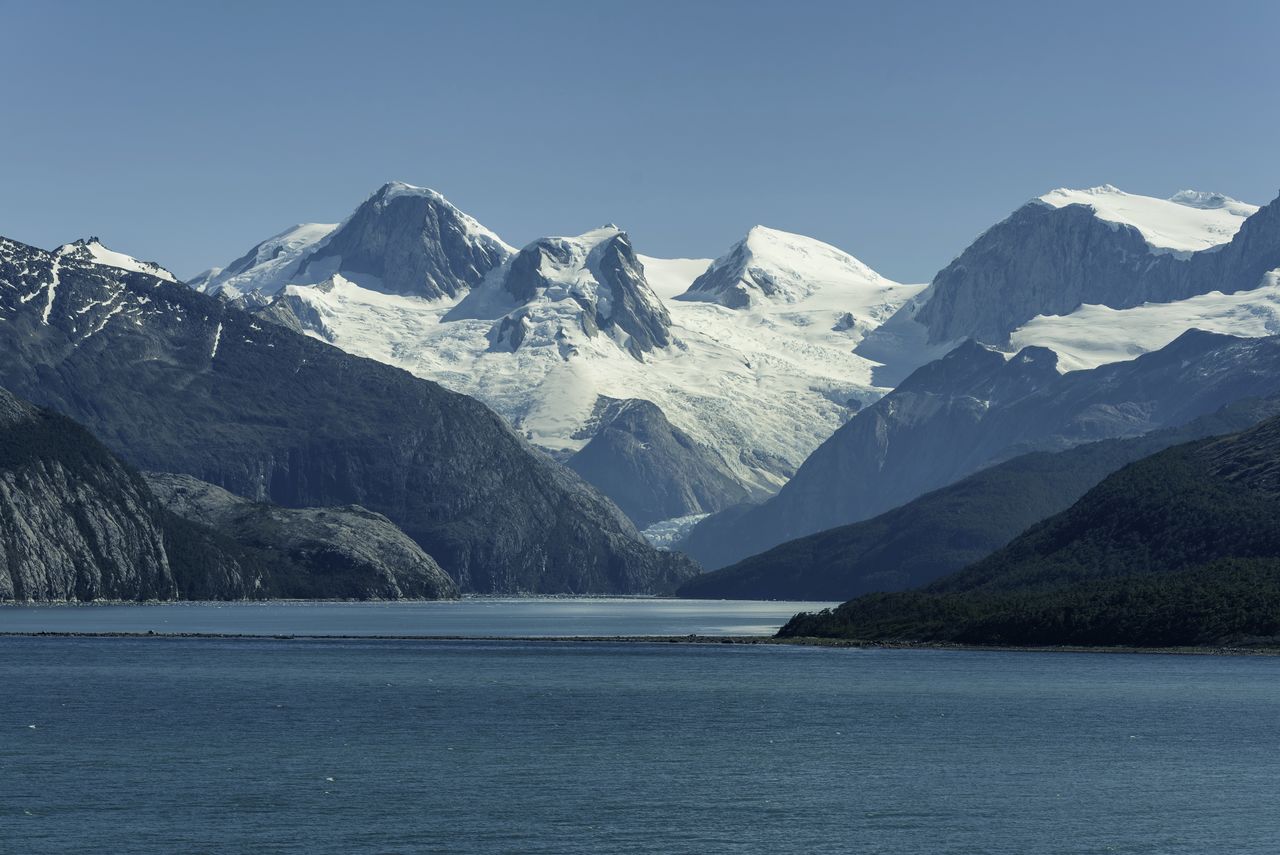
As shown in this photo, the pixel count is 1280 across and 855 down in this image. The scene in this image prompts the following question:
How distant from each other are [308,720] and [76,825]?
57474 millimetres

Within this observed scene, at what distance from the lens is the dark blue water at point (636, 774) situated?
10875 cm

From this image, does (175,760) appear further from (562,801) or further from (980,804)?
(980,804)

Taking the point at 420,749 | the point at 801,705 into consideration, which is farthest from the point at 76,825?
the point at 801,705

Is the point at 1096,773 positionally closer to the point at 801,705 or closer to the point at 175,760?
the point at 801,705

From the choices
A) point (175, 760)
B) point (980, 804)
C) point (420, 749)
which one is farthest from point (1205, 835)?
point (175, 760)

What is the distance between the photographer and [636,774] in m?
135

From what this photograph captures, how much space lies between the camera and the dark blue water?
10875 cm

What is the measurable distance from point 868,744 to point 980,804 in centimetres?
3263

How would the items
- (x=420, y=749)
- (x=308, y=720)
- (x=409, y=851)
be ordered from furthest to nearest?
(x=308, y=720)
(x=420, y=749)
(x=409, y=851)

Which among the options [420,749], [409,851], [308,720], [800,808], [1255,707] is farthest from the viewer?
[1255,707]

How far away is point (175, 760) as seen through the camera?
139 meters

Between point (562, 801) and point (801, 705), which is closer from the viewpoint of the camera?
point (562, 801)

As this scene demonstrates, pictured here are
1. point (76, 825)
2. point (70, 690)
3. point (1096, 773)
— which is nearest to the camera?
point (76, 825)

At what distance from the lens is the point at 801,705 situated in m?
187
